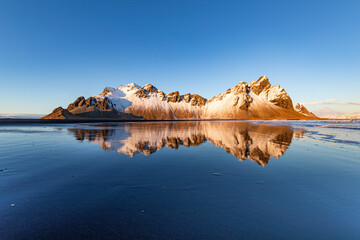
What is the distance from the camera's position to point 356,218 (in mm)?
5555

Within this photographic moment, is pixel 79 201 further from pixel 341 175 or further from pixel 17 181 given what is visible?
pixel 341 175

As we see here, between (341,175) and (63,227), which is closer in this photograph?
(63,227)

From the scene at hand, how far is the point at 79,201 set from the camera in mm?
6395

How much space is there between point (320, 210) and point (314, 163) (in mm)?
7364

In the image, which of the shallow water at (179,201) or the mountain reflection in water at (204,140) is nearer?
the shallow water at (179,201)

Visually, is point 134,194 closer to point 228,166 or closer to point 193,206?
point 193,206

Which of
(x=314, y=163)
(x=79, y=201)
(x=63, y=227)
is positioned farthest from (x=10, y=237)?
(x=314, y=163)

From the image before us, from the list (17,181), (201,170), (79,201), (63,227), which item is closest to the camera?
(63,227)

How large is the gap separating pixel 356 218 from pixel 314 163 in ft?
23.8

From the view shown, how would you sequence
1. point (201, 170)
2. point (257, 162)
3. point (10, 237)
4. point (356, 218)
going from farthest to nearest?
point (257, 162) → point (201, 170) → point (356, 218) → point (10, 237)

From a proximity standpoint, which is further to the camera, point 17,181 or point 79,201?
point 17,181

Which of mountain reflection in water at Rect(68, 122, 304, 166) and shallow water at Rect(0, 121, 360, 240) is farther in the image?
mountain reflection in water at Rect(68, 122, 304, 166)

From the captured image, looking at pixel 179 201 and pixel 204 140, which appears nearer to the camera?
pixel 179 201

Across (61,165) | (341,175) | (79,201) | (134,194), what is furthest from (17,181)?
(341,175)
